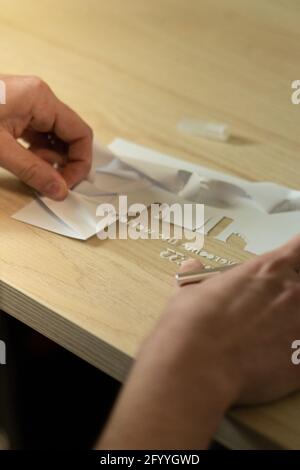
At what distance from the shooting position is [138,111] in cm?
98

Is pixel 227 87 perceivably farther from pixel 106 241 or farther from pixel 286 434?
pixel 286 434

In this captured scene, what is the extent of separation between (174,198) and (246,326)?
0.99 ft

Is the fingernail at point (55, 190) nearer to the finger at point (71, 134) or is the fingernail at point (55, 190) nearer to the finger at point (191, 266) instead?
the finger at point (71, 134)

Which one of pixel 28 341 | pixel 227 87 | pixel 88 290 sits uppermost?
pixel 227 87

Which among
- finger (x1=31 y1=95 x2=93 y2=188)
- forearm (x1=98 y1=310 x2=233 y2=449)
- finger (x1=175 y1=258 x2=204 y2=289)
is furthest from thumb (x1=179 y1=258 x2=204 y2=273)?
finger (x1=31 y1=95 x2=93 y2=188)

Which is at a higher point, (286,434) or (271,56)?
(271,56)

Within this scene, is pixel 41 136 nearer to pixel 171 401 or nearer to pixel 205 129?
pixel 205 129

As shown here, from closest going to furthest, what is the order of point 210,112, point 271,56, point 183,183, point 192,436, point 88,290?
point 192,436
point 88,290
point 183,183
point 210,112
point 271,56

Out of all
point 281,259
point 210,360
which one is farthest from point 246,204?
point 210,360

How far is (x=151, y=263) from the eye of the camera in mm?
704

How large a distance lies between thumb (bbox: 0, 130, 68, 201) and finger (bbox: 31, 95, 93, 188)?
0.04 meters

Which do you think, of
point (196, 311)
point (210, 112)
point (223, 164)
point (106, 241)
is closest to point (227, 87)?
point (210, 112)

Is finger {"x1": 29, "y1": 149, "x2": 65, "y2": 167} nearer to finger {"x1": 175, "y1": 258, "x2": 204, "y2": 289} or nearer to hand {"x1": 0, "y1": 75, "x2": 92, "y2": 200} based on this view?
hand {"x1": 0, "y1": 75, "x2": 92, "y2": 200}

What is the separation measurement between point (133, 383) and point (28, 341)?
416mm
